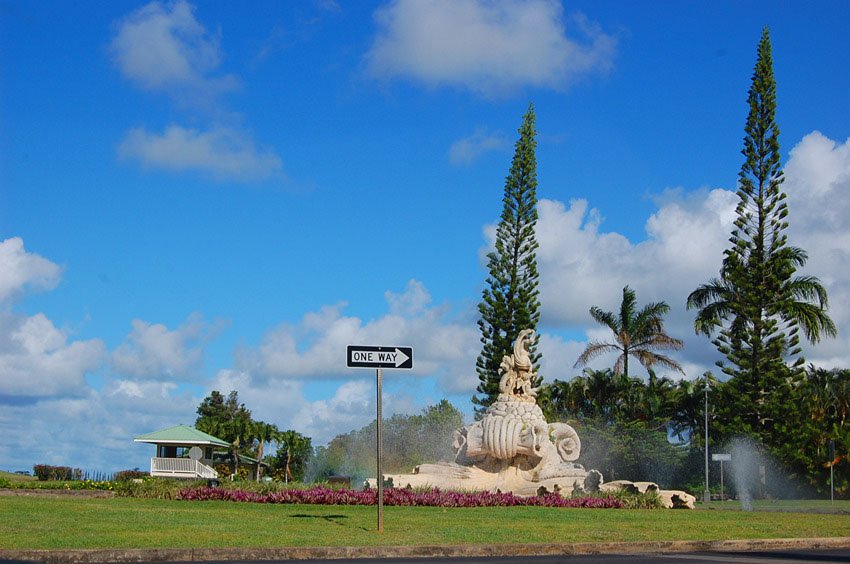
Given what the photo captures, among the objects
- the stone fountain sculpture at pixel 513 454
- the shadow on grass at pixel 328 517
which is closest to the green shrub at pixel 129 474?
the stone fountain sculpture at pixel 513 454

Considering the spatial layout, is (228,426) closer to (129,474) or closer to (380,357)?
(129,474)

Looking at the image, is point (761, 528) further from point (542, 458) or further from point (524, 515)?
point (542, 458)

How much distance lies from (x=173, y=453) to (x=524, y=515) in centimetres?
3030

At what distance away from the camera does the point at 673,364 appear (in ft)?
175

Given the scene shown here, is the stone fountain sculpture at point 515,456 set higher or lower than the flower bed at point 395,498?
higher

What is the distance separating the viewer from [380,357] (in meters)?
14.7

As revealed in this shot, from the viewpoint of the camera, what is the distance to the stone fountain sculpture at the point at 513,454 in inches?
1071

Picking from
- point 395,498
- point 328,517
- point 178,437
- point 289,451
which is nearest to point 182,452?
point 178,437

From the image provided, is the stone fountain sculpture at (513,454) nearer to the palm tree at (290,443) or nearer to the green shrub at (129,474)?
the green shrub at (129,474)

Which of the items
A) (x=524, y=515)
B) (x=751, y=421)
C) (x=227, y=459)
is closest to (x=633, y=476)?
(x=751, y=421)

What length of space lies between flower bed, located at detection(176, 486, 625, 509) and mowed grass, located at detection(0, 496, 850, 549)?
119 cm

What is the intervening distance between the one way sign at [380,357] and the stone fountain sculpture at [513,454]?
12989mm

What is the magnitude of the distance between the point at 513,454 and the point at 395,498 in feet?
21.0

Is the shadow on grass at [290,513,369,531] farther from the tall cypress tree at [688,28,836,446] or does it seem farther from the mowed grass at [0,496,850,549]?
the tall cypress tree at [688,28,836,446]
